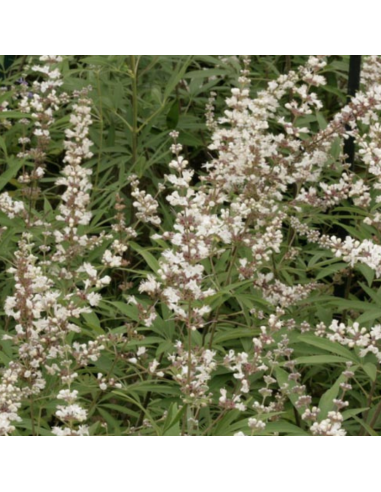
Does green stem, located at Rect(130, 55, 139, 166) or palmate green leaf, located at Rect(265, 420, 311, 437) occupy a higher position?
green stem, located at Rect(130, 55, 139, 166)

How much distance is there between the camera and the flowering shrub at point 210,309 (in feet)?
7.86

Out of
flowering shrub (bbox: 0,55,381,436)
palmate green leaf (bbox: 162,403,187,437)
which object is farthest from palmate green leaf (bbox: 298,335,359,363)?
palmate green leaf (bbox: 162,403,187,437)

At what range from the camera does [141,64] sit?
4.60m

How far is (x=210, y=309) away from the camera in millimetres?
2551

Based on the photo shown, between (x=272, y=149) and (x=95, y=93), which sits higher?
(x=95, y=93)

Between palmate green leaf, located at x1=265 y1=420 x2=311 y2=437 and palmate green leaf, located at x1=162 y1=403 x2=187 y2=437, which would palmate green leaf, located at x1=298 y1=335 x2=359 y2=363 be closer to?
palmate green leaf, located at x1=265 y1=420 x2=311 y2=437

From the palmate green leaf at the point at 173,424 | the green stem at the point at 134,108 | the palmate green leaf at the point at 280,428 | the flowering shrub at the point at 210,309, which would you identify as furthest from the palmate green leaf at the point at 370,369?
the green stem at the point at 134,108

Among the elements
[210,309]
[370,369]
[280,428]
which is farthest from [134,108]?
[280,428]

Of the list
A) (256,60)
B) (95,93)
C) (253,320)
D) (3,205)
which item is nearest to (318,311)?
(253,320)

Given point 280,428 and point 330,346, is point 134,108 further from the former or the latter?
point 280,428

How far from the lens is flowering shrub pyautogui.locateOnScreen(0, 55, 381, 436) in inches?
94.3

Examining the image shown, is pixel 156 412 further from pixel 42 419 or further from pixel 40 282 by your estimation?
pixel 40 282

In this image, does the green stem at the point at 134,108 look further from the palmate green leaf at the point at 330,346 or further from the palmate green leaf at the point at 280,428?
the palmate green leaf at the point at 280,428

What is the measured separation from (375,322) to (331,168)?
0.87 m
